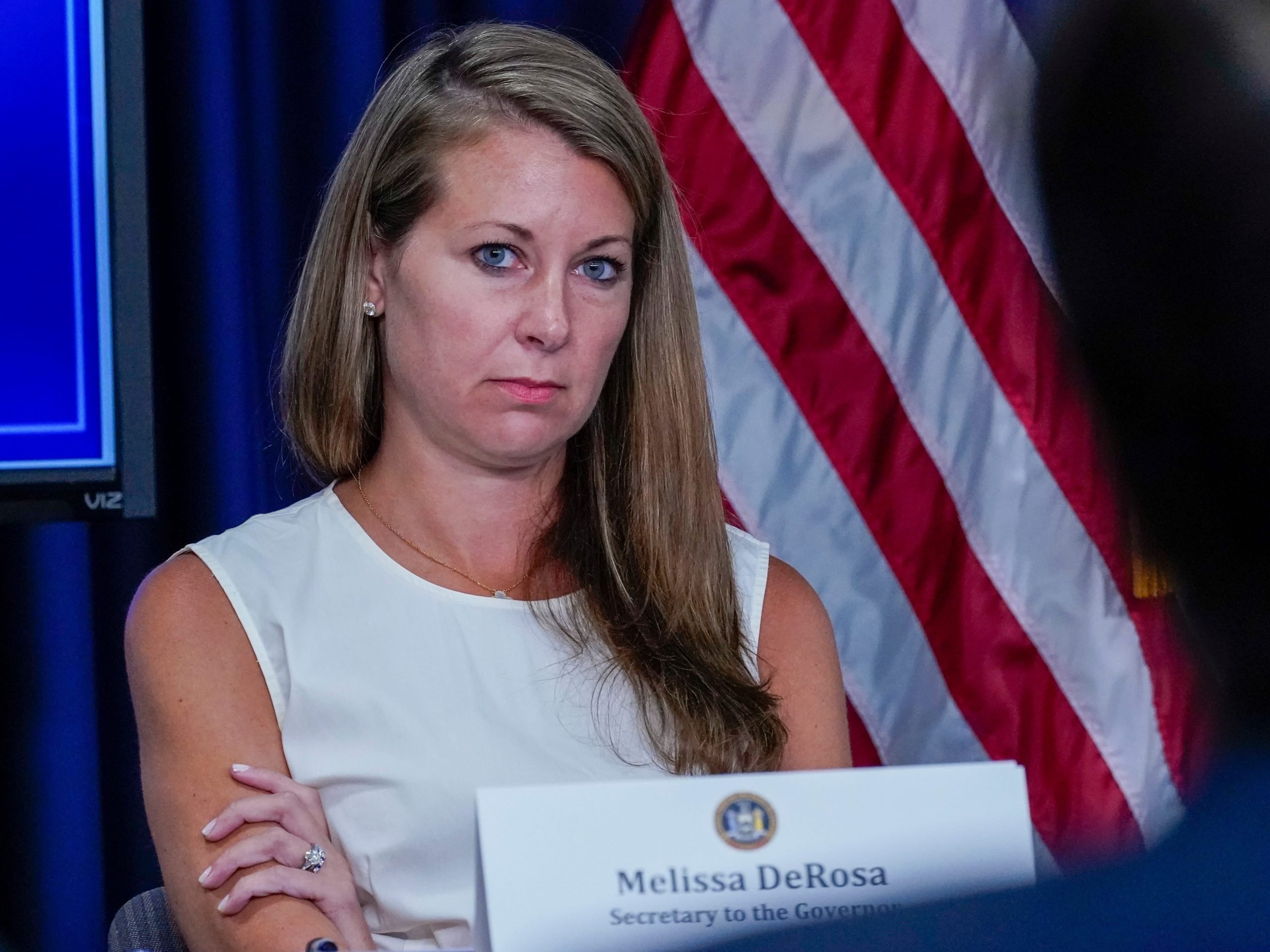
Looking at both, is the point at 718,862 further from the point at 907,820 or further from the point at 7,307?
the point at 7,307

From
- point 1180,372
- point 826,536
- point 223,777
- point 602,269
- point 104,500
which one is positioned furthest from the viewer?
point 826,536

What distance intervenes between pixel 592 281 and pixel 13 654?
0.93m

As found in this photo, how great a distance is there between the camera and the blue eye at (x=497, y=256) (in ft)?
4.94

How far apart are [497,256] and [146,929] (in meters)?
0.74

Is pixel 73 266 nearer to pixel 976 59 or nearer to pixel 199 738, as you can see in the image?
pixel 199 738

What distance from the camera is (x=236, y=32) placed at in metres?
2.04

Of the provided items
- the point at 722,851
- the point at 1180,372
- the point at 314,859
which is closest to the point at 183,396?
the point at 314,859

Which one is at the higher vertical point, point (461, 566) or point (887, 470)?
point (887, 470)

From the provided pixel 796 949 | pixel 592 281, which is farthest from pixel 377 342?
pixel 796 949

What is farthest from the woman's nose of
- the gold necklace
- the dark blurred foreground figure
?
the dark blurred foreground figure

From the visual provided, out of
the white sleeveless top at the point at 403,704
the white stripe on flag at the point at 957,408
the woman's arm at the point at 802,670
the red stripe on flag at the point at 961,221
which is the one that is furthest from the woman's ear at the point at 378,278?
the red stripe on flag at the point at 961,221

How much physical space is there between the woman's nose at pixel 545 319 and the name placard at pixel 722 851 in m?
0.76

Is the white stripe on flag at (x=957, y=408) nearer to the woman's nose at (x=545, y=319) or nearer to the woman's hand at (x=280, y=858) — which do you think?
the woman's nose at (x=545, y=319)

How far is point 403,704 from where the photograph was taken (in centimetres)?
148
